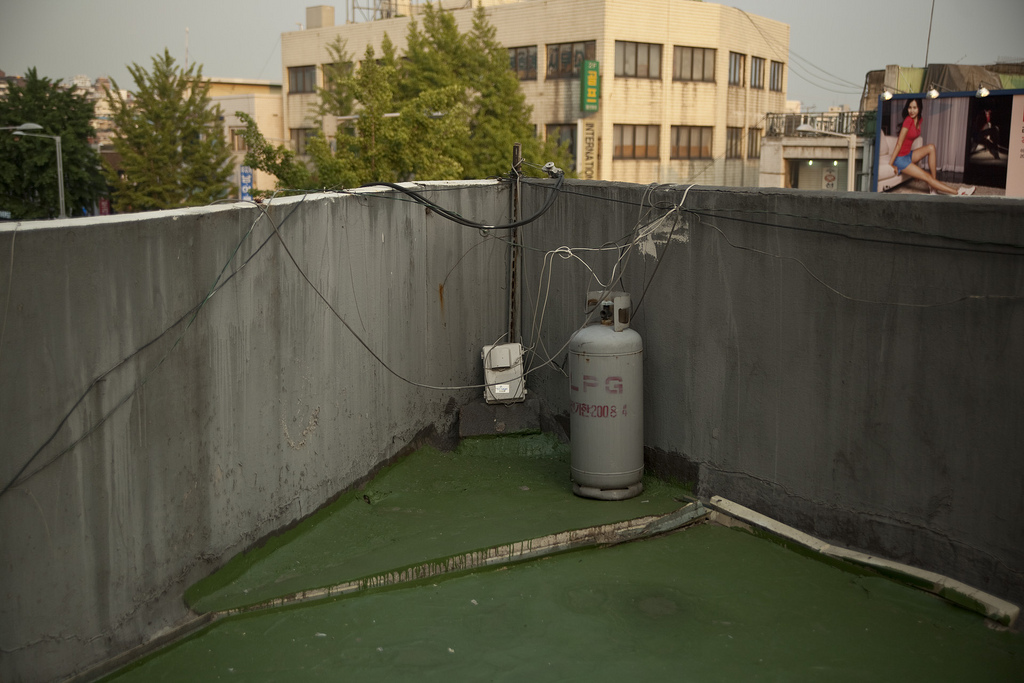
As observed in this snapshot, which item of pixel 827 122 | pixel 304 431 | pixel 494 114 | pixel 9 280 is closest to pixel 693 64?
pixel 827 122

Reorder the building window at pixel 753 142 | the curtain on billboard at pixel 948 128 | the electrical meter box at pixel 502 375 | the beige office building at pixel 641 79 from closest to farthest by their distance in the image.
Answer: the electrical meter box at pixel 502 375, the curtain on billboard at pixel 948 128, the beige office building at pixel 641 79, the building window at pixel 753 142

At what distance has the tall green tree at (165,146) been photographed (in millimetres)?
40656

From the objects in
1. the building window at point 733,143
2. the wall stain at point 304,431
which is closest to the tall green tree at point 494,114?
the building window at point 733,143

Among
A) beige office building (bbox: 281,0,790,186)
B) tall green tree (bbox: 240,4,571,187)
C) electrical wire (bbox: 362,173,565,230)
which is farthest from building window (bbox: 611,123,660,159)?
electrical wire (bbox: 362,173,565,230)

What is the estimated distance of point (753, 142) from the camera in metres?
50.2

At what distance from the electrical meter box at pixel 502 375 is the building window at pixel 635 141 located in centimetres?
3817

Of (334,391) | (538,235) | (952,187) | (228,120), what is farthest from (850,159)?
(228,120)

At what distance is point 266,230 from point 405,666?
273cm

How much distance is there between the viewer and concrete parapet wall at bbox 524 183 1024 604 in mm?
4512

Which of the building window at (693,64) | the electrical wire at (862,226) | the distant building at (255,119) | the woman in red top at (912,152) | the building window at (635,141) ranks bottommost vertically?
the electrical wire at (862,226)

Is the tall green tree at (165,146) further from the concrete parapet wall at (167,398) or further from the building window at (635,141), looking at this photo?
the concrete parapet wall at (167,398)

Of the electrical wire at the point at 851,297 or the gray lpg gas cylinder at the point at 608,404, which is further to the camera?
the gray lpg gas cylinder at the point at 608,404

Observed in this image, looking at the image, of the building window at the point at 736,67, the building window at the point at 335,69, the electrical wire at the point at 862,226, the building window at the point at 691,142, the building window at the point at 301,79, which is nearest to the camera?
the electrical wire at the point at 862,226

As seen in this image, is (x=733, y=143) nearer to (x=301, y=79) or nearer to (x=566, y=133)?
(x=566, y=133)
